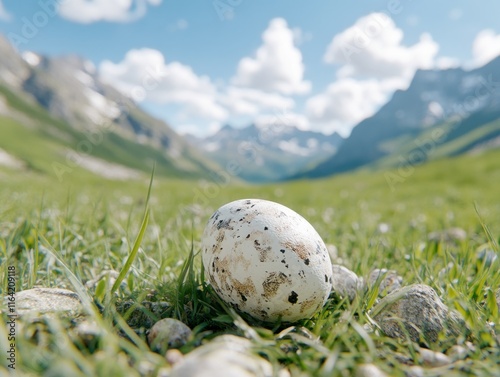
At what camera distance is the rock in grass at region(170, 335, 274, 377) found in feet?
5.13

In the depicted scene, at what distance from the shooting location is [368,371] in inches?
71.6

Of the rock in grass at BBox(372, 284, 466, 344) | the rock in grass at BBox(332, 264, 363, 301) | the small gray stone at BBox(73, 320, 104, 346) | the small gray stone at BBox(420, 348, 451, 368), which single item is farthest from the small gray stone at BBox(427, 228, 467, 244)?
the small gray stone at BBox(73, 320, 104, 346)

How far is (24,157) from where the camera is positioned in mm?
124062

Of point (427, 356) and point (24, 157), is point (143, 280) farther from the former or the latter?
point (24, 157)

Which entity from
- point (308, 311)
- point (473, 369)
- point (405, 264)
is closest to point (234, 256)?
point (308, 311)

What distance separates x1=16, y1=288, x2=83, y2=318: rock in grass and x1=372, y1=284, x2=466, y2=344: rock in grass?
192 centimetres

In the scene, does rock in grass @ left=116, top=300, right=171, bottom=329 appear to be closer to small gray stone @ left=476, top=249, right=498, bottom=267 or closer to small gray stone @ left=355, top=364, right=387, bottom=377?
small gray stone @ left=355, top=364, right=387, bottom=377

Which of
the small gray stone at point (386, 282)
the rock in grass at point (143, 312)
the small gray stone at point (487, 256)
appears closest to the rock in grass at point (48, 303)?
the rock in grass at point (143, 312)

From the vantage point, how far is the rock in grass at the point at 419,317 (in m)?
2.50

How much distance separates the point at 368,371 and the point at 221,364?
0.70 metres

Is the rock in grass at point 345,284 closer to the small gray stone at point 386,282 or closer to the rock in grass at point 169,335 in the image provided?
the small gray stone at point 386,282

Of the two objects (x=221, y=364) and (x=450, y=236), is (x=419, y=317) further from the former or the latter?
(x=450, y=236)

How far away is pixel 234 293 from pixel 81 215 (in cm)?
481

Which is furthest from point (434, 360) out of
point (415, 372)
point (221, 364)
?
point (221, 364)
